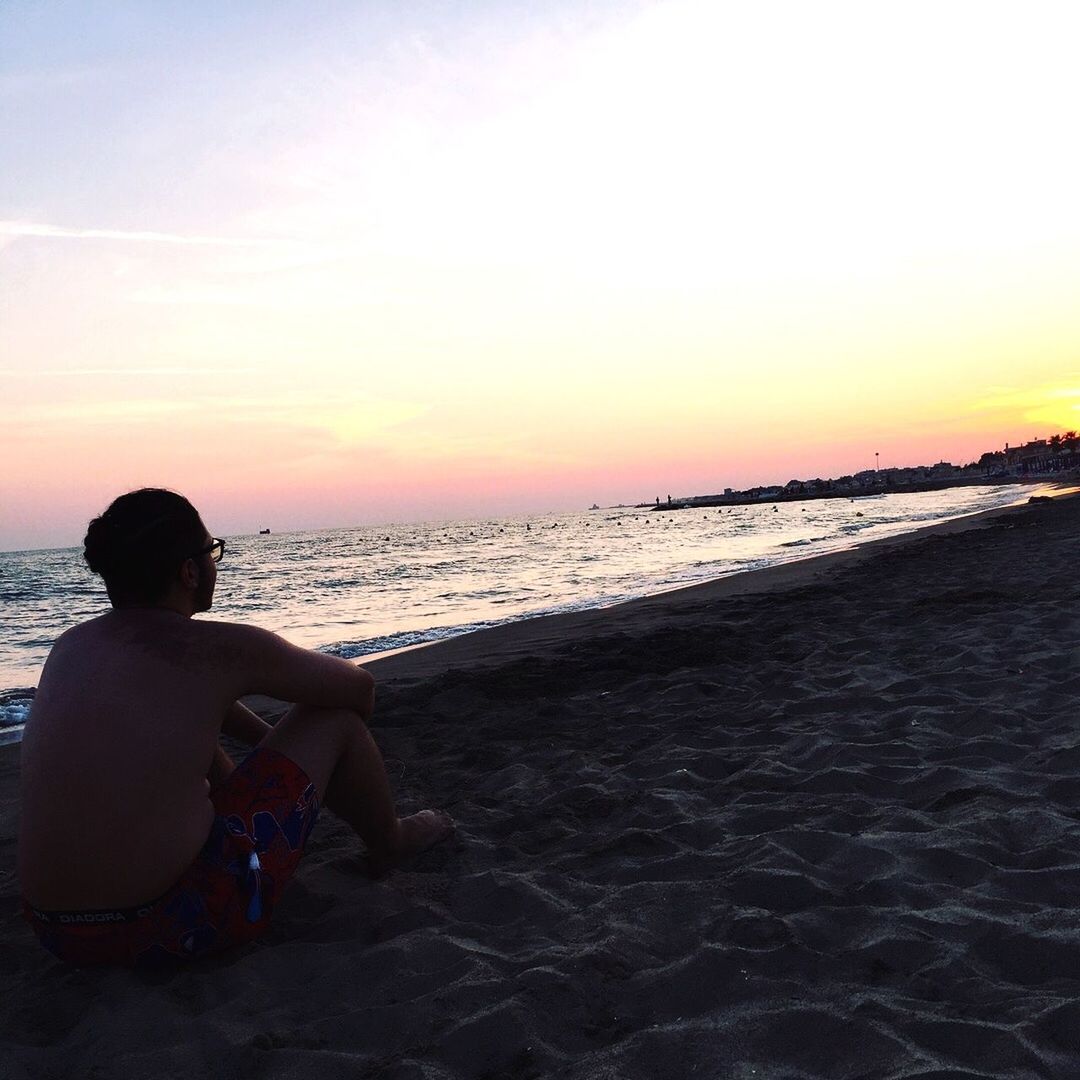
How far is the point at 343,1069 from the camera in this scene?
190 cm

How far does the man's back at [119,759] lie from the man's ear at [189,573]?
0.42ft

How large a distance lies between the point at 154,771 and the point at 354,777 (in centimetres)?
82

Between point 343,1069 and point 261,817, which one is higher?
point 261,817

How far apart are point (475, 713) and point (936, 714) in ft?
9.04

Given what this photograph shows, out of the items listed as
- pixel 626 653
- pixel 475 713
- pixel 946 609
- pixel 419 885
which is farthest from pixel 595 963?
pixel 946 609

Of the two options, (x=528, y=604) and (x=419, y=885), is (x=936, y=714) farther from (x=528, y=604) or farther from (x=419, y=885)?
(x=528, y=604)

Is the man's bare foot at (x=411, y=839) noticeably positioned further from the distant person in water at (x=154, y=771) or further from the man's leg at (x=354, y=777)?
the distant person in water at (x=154, y=771)

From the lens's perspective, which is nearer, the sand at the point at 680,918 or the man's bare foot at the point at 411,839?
the sand at the point at 680,918

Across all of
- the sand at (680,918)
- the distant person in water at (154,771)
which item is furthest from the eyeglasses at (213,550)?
the sand at (680,918)

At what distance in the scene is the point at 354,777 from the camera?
2889mm

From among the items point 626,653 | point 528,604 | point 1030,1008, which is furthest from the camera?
point 528,604

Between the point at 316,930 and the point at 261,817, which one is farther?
the point at 316,930

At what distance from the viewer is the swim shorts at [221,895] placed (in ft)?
7.53

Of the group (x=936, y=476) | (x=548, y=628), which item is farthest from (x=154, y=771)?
(x=936, y=476)
